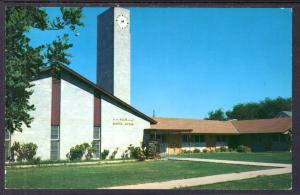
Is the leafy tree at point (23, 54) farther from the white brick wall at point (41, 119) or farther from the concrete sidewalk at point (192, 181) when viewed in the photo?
the white brick wall at point (41, 119)

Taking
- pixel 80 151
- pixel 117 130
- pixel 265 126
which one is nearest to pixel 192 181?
pixel 80 151

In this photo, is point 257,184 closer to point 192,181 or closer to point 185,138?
point 192,181

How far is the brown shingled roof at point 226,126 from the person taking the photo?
114 feet

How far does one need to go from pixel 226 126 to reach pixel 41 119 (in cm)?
2053

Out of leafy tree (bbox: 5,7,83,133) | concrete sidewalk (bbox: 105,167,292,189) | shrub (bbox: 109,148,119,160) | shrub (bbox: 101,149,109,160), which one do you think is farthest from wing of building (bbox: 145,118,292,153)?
leafy tree (bbox: 5,7,83,133)

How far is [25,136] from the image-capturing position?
21.9m

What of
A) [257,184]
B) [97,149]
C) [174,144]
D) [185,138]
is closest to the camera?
[257,184]

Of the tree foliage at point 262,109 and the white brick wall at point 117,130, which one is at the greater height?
the tree foliage at point 262,109

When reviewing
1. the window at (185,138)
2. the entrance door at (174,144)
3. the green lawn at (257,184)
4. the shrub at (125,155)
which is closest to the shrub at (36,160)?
the shrub at (125,155)

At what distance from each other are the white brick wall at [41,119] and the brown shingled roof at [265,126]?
66.6 feet

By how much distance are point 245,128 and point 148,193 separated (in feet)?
101

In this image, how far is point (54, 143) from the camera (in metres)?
23.0

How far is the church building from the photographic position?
2256 centimetres

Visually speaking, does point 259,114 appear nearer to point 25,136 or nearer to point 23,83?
point 25,136
